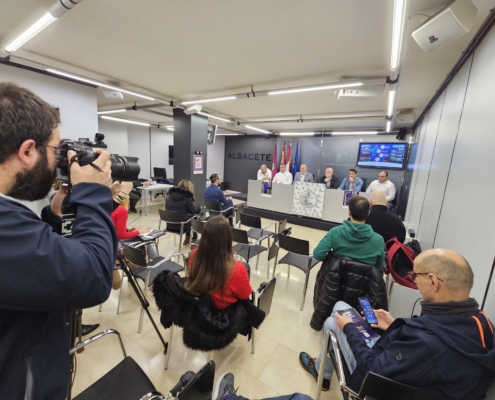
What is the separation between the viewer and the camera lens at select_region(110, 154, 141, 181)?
90 cm

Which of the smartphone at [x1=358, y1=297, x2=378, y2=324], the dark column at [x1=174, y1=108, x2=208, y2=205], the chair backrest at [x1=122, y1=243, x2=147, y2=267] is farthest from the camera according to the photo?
the dark column at [x1=174, y1=108, x2=208, y2=205]

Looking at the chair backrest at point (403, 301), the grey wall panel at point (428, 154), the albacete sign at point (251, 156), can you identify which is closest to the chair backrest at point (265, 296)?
the chair backrest at point (403, 301)

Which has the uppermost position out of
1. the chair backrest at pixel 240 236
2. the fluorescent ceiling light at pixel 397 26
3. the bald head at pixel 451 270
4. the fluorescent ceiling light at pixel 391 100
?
the fluorescent ceiling light at pixel 391 100

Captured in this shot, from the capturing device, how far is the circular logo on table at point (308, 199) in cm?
533

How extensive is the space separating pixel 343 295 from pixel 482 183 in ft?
3.96

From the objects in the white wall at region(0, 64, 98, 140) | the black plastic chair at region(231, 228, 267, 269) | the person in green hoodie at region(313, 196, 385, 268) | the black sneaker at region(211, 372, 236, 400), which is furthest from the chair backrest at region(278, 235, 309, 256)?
the white wall at region(0, 64, 98, 140)

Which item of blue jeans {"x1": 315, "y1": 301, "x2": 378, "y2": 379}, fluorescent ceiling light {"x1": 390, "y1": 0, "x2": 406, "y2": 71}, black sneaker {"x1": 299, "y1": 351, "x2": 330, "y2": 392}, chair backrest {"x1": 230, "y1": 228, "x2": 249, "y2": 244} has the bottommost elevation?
black sneaker {"x1": 299, "y1": 351, "x2": 330, "y2": 392}

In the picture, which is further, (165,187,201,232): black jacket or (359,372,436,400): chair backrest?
(165,187,201,232): black jacket

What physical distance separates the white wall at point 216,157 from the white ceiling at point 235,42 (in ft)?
22.7

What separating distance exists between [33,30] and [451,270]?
372 cm

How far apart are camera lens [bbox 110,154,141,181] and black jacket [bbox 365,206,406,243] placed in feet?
7.88

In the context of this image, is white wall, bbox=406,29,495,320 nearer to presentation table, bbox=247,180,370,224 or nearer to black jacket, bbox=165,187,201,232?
presentation table, bbox=247,180,370,224

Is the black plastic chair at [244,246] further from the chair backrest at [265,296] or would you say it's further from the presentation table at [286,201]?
the presentation table at [286,201]

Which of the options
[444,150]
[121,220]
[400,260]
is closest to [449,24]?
[444,150]
